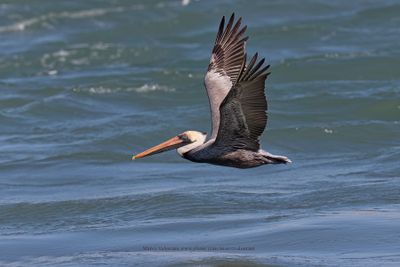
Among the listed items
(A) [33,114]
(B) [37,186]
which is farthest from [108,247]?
(A) [33,114]

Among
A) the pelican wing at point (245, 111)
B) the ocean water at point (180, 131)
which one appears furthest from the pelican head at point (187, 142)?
the ocean water at point (180, 131)

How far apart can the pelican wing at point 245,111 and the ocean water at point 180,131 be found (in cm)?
103

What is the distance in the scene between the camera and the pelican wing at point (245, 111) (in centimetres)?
1012

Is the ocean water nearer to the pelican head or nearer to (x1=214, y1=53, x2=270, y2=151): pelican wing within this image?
the pelican head

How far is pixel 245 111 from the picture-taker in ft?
34.6

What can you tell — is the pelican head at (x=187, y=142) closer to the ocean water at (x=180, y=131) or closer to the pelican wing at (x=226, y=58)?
the pelican wing at (x=226, y=58)

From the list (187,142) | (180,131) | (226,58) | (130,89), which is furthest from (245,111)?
(130,89)

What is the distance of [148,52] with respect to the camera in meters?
24.7

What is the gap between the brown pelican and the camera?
10242mm

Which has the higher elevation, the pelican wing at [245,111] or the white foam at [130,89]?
the white foam at [130,89]

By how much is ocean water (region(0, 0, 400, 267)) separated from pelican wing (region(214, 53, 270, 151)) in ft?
3.39

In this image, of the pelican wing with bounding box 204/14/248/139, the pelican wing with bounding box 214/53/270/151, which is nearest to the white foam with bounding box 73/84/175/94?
the pelican wing with bounding box 204/14/248/139

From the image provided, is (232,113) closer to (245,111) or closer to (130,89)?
(245,111)

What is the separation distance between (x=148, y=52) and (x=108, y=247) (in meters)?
13.8
